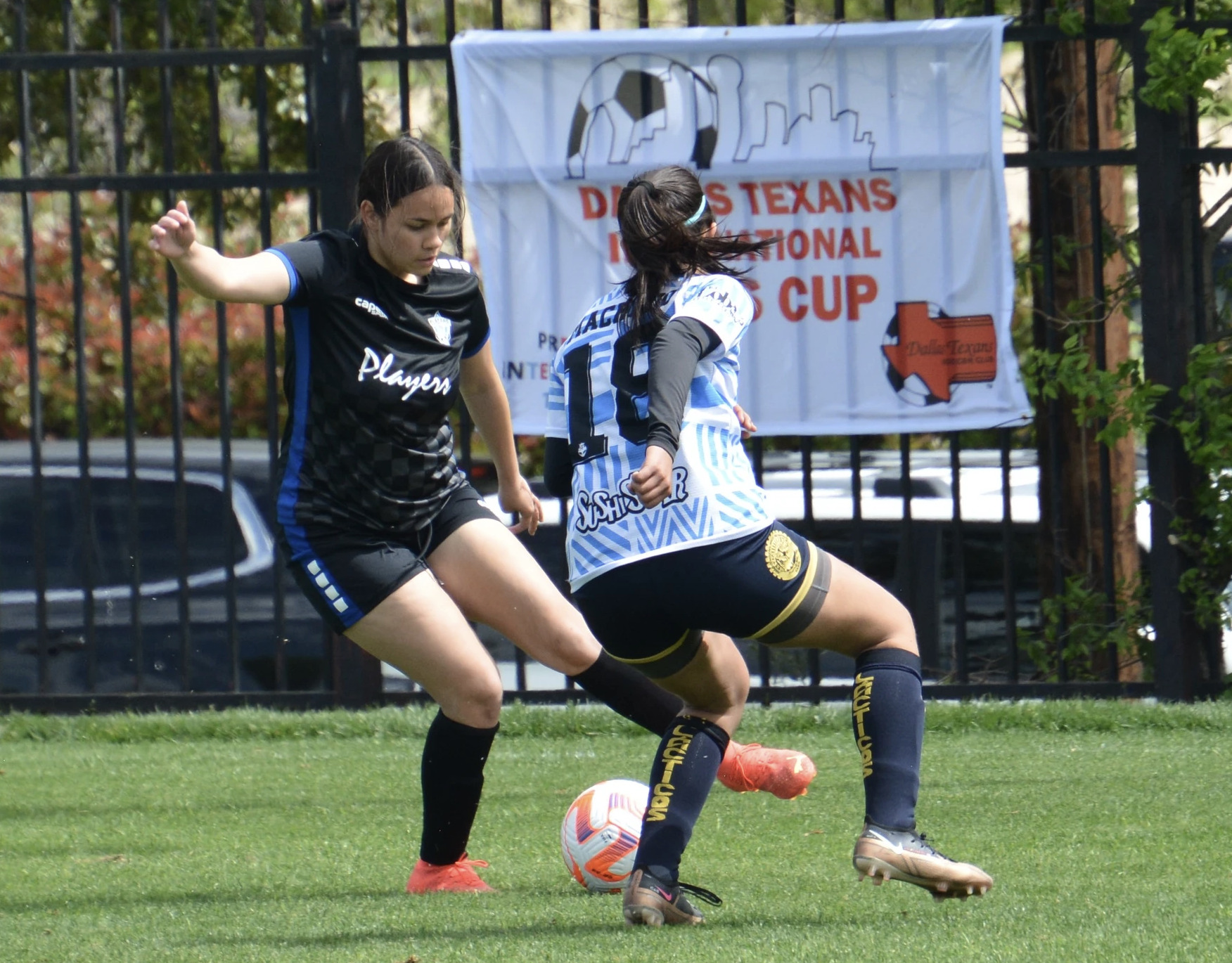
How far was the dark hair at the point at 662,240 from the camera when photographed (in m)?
3.51

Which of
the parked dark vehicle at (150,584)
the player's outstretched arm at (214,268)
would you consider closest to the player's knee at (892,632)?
the player's outstretched arm at (214,268)

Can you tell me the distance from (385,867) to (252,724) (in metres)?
2.52

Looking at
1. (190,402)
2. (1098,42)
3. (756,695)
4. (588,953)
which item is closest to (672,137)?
(1098,42)

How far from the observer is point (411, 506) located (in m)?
4.08

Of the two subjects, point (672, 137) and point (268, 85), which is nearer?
point (672, 137)

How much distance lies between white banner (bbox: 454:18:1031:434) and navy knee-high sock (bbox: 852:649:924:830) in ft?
10.7

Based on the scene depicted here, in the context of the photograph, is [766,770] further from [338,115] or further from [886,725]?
[338,115]

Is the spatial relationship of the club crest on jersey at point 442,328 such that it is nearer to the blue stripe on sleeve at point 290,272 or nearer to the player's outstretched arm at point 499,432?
the player's outstretched arm at point 499,432

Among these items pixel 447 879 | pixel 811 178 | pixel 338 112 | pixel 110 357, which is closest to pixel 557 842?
pixel 447 879

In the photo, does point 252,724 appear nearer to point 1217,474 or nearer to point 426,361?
point 426,361

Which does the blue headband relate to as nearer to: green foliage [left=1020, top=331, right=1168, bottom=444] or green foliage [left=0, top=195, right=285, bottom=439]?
green foliage [left=1020, top=331, right=1168, bottom=444]

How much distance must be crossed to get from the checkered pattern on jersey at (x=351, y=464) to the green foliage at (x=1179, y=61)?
3.56m

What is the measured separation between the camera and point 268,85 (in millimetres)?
9109

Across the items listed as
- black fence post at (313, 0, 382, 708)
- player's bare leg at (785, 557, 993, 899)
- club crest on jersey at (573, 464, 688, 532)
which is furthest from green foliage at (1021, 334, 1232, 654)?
club crest on jersey at (573, 464, 688, 532)
